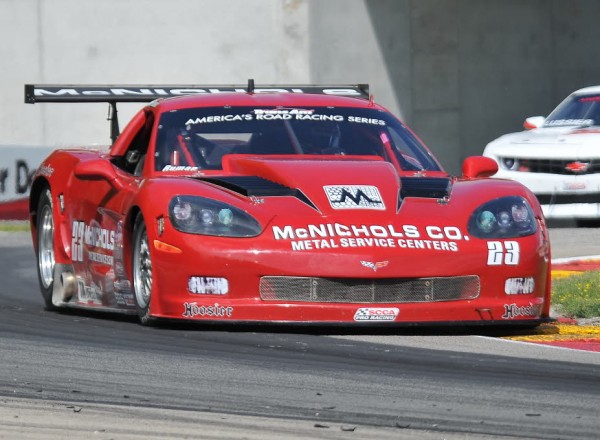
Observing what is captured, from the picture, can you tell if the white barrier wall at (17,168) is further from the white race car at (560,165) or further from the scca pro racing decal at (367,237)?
the scca pro racing decal at (367,237)

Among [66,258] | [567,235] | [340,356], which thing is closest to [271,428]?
[340,356]

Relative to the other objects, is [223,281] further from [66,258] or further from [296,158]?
[66,258]

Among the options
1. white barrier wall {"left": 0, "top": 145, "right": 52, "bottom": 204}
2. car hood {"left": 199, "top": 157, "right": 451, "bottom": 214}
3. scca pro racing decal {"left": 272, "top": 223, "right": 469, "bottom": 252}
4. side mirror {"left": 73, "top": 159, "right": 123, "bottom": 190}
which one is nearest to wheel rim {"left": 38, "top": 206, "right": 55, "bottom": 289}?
side mirror {"left": 73, "top": 159, "right": 123, "bottom": 190}

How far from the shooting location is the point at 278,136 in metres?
9.15

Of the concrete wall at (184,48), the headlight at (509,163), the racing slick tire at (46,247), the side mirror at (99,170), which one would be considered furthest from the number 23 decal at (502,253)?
the concrete wall at (184,48)

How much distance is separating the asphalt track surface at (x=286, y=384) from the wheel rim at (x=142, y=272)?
0.17 meters

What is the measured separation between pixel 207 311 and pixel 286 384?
168 centimetres

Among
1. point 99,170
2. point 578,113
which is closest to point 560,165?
point 578,113

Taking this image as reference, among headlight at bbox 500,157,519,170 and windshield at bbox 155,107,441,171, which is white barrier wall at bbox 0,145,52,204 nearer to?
headlight at bbox 500,157,519,170

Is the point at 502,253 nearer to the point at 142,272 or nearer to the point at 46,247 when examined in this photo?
the point at 142,272

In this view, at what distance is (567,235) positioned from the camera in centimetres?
1543

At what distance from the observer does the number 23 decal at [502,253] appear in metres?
8.12

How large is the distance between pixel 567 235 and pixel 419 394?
31.1 ft

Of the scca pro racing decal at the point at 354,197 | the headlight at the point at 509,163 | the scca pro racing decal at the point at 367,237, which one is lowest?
the headlight at the point at 509,163
